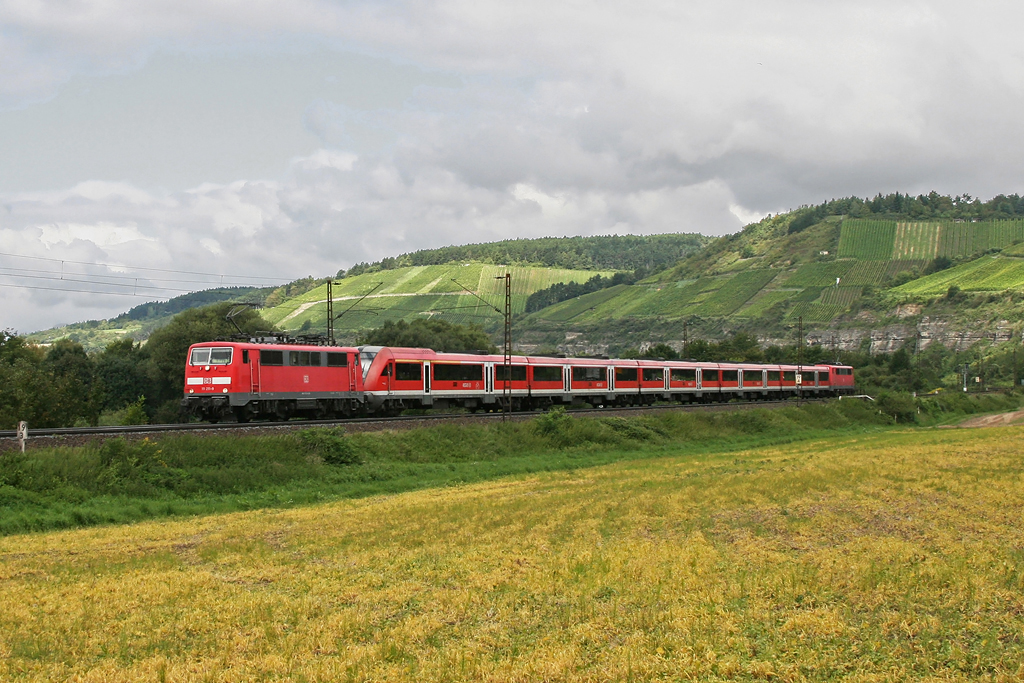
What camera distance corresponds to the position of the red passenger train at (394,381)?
3906 cm

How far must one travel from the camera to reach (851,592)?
1302cm

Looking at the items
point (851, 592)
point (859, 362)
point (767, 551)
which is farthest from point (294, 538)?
point (859, 362)

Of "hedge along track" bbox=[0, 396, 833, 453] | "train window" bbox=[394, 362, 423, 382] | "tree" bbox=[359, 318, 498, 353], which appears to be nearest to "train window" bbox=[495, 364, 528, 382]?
"hedge along track" bbox=[0, 396, 833, 453]

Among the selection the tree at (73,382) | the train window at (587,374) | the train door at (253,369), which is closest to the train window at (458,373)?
the train window at (587,374)

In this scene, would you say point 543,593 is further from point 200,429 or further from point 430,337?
point 430,337

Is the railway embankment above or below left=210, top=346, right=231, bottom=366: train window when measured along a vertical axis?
below

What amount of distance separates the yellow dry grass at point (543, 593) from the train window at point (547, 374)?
35.1 meters

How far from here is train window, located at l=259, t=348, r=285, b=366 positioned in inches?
1564

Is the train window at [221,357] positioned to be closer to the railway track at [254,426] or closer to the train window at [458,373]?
the railway track at [254,426]

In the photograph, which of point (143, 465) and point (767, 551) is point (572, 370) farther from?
point (767, 551)

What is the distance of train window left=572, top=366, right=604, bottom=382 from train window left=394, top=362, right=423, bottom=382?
16331mm

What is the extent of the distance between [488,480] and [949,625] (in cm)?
2372

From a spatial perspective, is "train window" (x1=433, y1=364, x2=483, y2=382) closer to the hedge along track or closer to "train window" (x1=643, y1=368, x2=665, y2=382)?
the hedge along track

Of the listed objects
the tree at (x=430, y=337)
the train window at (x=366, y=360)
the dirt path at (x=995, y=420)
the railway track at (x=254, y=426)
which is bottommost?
the dirt path at (x=995, y=420)
